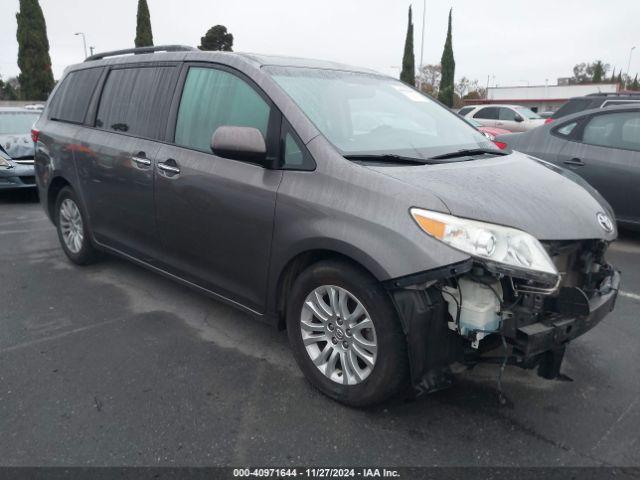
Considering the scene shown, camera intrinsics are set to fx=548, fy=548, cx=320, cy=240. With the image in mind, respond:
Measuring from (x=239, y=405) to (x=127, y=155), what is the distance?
211 centimetres

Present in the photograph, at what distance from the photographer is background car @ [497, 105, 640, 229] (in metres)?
5.76

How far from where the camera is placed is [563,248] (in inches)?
105

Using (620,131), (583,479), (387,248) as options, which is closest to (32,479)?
(387,248)

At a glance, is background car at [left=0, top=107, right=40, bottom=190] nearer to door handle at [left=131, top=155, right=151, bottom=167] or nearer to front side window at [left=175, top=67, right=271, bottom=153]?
door handle at [left=131, top=155, right=151, bottom=167]

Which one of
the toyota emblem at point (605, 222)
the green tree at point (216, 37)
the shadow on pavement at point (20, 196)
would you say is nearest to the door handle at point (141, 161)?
the toyota emblem at point (605, 222)

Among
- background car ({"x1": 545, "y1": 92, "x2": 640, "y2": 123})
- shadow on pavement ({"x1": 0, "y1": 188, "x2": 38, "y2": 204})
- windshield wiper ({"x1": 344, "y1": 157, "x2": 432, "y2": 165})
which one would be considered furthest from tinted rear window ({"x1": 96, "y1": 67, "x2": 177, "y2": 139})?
background car ({"x1": 545, "y1": 92, "x2": 640, "y2": 123})

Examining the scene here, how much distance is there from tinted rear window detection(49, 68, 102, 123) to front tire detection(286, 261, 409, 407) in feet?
9.70

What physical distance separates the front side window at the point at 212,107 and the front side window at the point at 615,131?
14.7ft

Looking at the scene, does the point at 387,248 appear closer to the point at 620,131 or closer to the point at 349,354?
the point at 349,354

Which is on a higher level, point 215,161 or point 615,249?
point 215,161

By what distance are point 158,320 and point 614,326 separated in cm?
326

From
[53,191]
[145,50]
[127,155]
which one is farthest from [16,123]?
[127,155]

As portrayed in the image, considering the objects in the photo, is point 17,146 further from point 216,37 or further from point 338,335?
point 216,37

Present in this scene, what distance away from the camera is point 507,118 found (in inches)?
716
